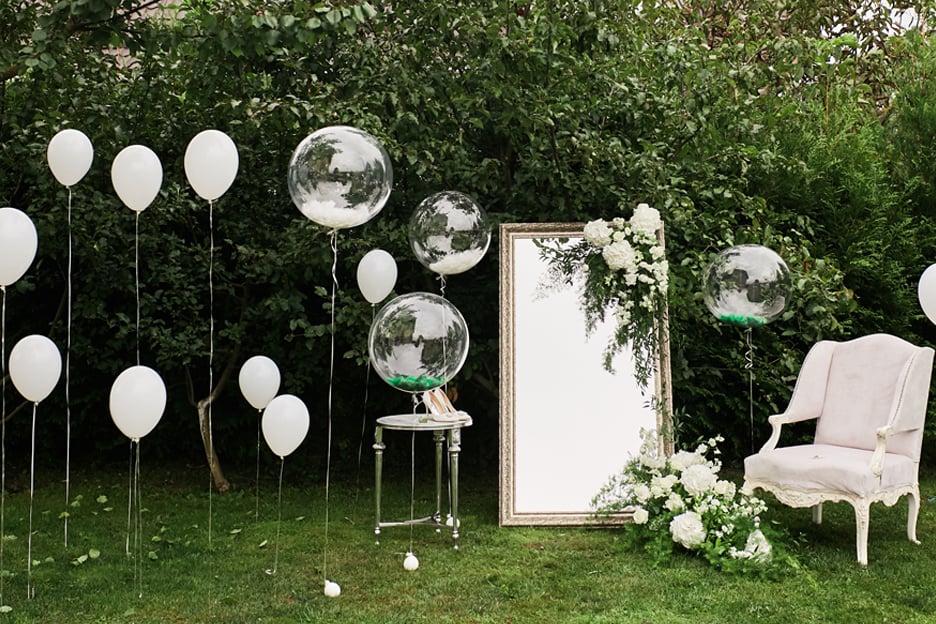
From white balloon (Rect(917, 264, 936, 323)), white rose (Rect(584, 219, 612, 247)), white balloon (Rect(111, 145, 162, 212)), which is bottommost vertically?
white balloon (Rect(917, 264, 936, 323))

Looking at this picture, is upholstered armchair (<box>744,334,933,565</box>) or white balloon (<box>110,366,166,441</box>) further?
upholstered armchair (<box>744,334,933,565</box>)

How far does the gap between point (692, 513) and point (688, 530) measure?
10 cm

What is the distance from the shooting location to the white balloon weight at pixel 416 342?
3.89 metres

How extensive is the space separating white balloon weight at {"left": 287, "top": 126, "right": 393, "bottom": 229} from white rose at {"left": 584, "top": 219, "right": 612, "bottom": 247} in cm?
146

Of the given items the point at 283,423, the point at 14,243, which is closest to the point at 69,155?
the point at 14,243

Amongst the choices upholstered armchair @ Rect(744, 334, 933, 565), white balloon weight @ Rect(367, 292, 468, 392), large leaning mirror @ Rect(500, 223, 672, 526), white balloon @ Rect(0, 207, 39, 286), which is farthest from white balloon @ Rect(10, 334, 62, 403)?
upholstered armchair @ Rect(744, 334, 933, 565)

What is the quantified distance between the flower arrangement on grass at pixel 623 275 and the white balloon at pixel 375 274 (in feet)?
3.14

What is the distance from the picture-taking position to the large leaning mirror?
4.82 metres

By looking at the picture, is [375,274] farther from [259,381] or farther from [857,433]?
[857,433]

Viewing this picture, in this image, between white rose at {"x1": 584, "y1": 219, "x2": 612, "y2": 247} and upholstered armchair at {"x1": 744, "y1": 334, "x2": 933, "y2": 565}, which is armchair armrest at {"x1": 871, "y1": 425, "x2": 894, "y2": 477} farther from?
white rose at {"x1": 584, "y1": 219, "x2": 612, "y2": 247}

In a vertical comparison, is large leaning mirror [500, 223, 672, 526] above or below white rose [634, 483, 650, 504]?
above

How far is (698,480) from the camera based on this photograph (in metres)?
4.31

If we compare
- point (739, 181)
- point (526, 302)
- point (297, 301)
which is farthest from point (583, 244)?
point (297, 301)

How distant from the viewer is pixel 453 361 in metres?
4.01
